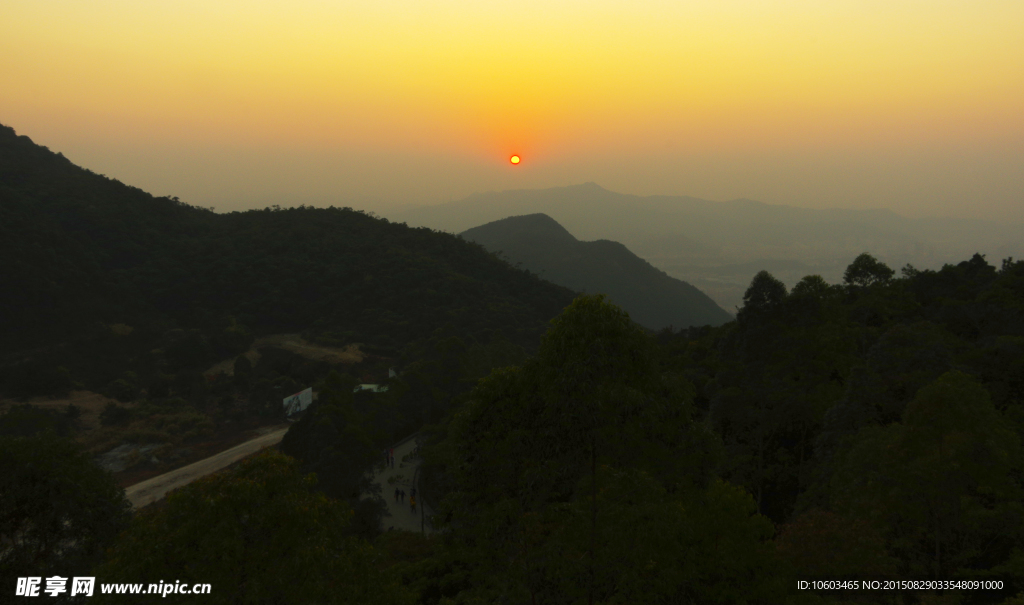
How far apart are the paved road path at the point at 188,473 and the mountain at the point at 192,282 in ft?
69.3

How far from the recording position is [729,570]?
1010 cm

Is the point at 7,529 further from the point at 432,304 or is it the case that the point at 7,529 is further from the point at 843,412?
the point at 432,304

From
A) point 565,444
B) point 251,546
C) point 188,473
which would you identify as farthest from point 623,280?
point 251,546

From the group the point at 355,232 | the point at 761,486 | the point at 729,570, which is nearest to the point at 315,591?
the point at 729,570

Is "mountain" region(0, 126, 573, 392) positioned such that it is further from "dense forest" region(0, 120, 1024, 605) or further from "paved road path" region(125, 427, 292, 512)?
"dense forest" region(0, 120, 1024, 605)

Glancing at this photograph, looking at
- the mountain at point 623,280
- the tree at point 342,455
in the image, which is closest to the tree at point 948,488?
the tree at point 342,455

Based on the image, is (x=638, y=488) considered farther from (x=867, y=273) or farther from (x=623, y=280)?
(x=623, y=280)

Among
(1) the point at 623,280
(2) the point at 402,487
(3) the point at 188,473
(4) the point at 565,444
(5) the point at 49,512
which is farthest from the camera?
(1) the point at 623,280

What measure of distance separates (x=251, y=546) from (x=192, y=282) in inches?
3607

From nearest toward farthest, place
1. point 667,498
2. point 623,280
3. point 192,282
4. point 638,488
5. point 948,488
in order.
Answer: point 638,488, point 667,498, point 948,488, point 192,282, point 623,280

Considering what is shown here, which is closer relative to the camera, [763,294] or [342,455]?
[342,455]

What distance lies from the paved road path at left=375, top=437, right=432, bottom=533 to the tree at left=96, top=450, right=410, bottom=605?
17.8 meters

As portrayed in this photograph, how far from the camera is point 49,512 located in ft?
42.7

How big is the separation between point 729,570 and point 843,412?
1068 centimetres
